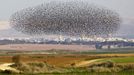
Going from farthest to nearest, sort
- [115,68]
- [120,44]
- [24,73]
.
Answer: [120,44]
[115,68]
[24,73]

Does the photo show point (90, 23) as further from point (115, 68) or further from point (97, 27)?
point (115, 68)

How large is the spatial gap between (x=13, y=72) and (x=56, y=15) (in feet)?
227

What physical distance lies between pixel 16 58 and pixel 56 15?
199ft

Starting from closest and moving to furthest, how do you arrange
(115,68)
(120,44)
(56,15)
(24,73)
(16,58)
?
(24,73) → (115,68) → (16,58) → (56,15) → (120,44)

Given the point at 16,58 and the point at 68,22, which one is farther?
the point at 68,22

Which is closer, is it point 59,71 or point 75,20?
point 59,71

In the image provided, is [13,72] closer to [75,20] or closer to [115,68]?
[115,68]

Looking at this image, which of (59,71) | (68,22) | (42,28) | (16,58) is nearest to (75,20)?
(68,22)

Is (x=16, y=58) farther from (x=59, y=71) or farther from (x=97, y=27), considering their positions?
(x=97, y=27)

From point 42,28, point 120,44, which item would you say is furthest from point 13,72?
point 120,44

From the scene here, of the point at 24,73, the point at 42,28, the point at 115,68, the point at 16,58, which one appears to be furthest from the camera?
the point at 42,28

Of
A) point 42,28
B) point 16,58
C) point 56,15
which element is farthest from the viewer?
point 56,15

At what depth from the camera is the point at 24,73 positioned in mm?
30156

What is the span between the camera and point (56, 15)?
9912cm
